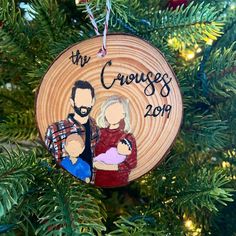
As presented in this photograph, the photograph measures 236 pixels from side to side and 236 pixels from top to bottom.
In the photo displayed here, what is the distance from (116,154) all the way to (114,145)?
1cm

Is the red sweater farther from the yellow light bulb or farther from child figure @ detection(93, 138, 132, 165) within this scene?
the yellow light bulb

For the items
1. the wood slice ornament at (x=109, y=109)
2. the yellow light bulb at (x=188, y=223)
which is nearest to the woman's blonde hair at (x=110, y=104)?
the wood slice ornament at (x=109, y=109)

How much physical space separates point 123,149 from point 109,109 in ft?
0.15

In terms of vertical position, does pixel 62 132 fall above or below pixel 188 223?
above

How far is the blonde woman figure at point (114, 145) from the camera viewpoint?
0.47 metres

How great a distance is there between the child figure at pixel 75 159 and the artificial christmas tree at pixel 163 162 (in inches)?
0.6

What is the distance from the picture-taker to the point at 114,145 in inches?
18.9

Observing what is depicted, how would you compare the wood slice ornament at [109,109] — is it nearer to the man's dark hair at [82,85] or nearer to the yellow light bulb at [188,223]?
the man's dark hair at [82,85]

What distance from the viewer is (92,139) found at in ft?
1.57

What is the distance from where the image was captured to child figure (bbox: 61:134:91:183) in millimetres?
476

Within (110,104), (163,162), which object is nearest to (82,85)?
(110,104)

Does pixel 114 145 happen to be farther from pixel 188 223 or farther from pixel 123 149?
pixel 188 223

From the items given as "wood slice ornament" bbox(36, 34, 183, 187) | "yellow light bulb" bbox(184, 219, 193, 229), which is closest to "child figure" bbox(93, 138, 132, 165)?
"wood slice ornament" bbox(36, 34, 183, 187)

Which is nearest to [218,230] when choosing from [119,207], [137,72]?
[119,207]
